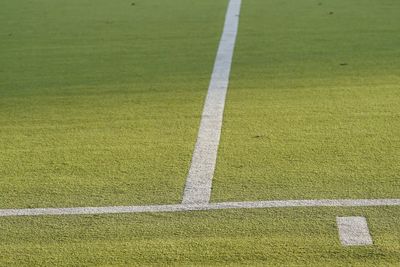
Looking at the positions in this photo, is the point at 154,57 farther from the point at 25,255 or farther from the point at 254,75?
the point at 25,255

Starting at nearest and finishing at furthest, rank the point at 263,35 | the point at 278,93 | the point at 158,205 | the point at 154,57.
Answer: the point at 158,205
the point at 278,93
the point at 154,57
the point at 263,35

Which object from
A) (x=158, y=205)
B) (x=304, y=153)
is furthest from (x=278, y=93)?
(x=158, y=205)

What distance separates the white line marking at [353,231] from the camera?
3.27 meters

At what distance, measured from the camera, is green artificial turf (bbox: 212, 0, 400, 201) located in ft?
12.9

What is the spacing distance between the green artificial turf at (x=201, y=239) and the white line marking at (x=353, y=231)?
0.10ft

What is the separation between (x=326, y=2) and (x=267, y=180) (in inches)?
235

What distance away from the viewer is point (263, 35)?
25.1 feet

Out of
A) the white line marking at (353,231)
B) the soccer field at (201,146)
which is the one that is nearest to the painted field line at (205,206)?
the soccer field at (201,146)

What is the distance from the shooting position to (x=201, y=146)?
4.52m

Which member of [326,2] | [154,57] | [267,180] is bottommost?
[326,2]

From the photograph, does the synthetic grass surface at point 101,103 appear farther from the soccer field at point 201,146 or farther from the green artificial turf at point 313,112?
the green artificial turf at point 313,112

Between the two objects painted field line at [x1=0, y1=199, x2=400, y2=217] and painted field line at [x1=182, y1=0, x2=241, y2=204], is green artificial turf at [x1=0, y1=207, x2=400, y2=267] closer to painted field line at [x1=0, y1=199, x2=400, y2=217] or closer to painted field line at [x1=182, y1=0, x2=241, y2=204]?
painted field line at [x1=0, y1=199, x2=400, y2=217]

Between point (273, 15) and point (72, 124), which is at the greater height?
point (72, 124)

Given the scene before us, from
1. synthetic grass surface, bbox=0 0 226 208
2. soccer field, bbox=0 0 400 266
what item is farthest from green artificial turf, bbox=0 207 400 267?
synthetic grass surface, bbox=0 0 226 208
